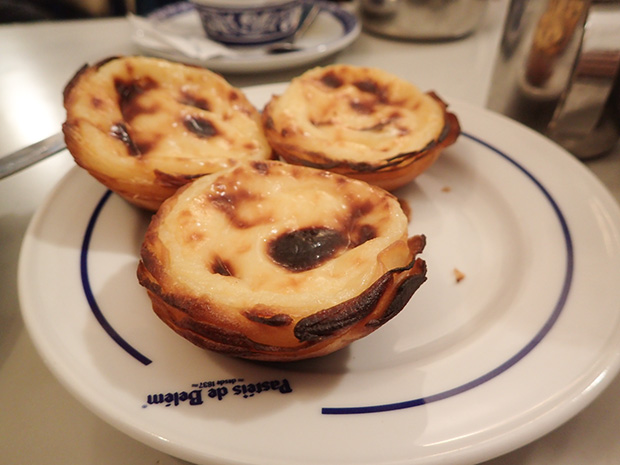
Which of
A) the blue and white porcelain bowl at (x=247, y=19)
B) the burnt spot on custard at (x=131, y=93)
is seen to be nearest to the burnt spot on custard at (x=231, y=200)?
the burnt spot on custard at (x=131, y=93)

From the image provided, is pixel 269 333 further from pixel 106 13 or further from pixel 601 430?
pixel 106 13

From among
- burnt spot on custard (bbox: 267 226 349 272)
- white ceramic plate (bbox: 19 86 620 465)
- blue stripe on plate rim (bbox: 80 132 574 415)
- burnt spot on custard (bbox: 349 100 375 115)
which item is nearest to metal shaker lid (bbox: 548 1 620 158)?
white ceramic plate (bbox: 19 86 620 465)

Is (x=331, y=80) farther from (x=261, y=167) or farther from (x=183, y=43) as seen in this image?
(x=183, y=43)

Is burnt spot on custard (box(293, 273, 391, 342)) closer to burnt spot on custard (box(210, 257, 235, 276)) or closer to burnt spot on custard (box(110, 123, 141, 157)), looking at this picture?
burnt spot on custard (box(210, 257, 235, 276))

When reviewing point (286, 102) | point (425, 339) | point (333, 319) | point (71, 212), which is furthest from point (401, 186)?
point (71, 212)

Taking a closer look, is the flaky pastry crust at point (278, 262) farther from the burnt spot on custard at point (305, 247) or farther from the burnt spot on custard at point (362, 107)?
the burnt spot on custard at point (362, 107)

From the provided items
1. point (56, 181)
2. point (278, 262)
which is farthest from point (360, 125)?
point (56, 181)
